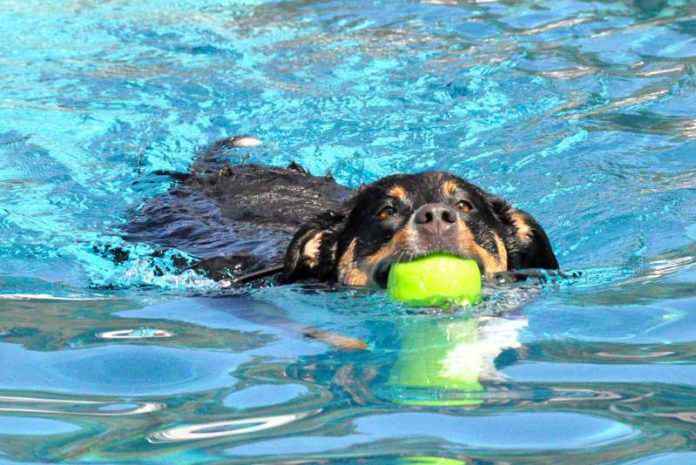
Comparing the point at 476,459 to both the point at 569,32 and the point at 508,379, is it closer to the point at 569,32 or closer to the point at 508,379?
the point at 508,379

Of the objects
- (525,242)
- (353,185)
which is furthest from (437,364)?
(353,185)

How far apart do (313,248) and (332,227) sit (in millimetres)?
157

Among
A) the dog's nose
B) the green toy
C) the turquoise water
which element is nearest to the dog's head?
the dog's nose

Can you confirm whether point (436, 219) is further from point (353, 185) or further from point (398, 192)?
point (353, 185)

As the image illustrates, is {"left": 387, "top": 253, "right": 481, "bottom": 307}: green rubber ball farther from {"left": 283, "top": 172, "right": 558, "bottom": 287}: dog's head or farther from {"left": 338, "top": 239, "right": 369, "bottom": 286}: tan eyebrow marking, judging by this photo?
{"left": 338, "top": 239, "right": 369, "bottom": 286}: tan eyebrow marking

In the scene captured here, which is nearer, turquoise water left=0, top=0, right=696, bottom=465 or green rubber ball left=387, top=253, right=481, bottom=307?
turquoise water left=0, top=0, right=696, bottom=465

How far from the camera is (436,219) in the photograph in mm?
4980

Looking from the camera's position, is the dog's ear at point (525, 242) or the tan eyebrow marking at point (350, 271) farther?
the dog's ear at point (525, 242)

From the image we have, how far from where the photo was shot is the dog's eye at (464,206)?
5539 millimetres

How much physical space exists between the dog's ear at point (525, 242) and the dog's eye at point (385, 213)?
71cm

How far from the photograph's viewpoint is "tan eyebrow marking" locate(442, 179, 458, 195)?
5.55m

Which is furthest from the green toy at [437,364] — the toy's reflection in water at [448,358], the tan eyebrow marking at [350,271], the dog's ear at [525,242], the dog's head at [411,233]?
the dog's ear at [525,242]

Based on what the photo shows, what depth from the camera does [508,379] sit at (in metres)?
4.05

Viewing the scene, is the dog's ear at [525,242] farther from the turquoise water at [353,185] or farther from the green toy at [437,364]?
the green toy at [437,364]
